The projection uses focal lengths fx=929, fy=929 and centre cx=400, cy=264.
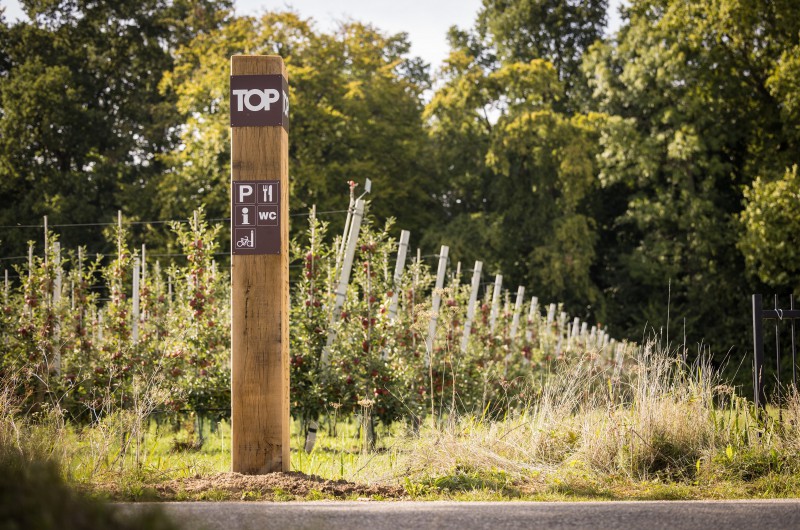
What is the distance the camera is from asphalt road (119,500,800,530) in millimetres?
4125

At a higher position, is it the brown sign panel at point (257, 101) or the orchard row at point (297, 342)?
the brown sign panel at point (257, 101)

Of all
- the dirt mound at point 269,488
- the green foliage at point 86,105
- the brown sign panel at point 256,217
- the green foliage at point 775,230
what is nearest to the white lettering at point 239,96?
the brown sign panel at point 256,217

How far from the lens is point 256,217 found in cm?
607

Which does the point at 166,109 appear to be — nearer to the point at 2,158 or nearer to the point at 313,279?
the point at 2,158

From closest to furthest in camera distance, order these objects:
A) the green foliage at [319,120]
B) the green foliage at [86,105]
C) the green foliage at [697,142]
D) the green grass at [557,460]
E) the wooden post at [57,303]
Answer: the green grass at [557,460], the wooden post at [57,303], the green foliage at [319,120], the green foliage at [697,142], the green foliage at [86,105]

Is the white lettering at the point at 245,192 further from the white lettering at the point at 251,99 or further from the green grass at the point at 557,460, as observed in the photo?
the green grass at the point at 557,460

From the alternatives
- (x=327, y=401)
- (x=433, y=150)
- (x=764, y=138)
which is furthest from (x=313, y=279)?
(x=764, y=138)

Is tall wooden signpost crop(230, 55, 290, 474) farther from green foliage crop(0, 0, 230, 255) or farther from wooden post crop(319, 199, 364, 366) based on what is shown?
green foliage crop(0, 0, 230, 255)

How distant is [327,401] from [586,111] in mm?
25746

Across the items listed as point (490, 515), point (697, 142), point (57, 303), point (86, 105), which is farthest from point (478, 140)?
point (490, 515)

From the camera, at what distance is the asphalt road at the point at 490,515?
4.12 metres

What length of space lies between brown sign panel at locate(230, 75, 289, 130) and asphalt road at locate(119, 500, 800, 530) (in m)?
2.55

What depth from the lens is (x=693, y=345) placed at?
28.9 metres

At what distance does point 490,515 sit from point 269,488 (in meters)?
1.57
